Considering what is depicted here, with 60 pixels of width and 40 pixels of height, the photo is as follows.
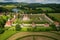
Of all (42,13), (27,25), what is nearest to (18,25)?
(27,25)

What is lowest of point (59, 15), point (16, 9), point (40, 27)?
point (40, 27)

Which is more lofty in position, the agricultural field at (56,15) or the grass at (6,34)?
the agricultural field at (56,15)

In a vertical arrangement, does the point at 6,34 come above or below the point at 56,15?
below

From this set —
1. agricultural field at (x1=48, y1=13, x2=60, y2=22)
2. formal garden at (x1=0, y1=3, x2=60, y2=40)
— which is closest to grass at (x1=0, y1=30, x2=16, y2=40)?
formal garden at (x1=0, y1=3, x2=60, y2=40)

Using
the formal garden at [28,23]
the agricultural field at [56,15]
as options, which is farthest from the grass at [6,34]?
the agricultural field at [56,15]

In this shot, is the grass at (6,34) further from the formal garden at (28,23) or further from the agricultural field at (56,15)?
the agricultural field at (56,15)

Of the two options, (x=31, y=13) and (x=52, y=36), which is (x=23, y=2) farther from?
(x=52, y=36)

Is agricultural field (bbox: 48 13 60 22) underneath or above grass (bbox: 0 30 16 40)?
above

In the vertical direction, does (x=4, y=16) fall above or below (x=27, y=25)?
above

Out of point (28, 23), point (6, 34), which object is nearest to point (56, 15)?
point (28, 23)

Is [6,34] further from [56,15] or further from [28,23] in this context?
[56,15]

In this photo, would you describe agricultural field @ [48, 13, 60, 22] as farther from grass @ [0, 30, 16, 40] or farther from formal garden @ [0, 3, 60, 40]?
grass @ [0, 30, 16, 40]
